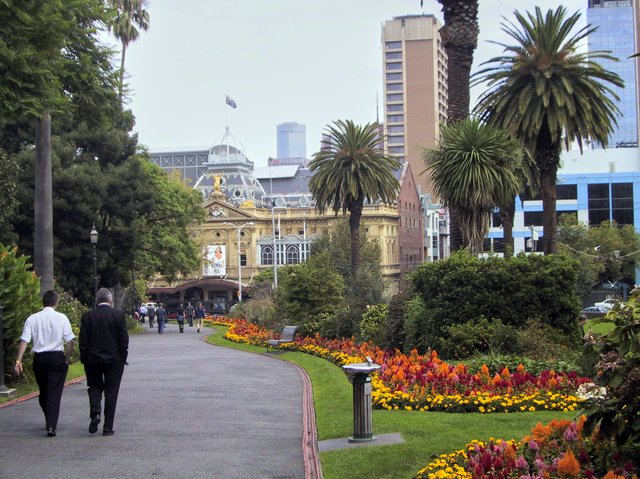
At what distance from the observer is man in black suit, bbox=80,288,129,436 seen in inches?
454

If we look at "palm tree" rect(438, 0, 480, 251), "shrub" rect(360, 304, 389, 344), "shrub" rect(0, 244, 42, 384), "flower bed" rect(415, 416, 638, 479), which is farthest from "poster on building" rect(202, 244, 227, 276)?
"flower bed" rect(415, 416, 638, 479)

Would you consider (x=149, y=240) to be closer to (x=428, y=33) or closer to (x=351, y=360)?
(x=351, y=360)

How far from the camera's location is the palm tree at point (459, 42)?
23.4 m

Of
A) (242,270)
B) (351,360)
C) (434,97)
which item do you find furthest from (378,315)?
(434,97)

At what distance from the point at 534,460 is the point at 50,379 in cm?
634

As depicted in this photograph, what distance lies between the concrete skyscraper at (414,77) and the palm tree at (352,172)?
9709 cm

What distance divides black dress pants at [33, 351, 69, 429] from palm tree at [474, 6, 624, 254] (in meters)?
19.1

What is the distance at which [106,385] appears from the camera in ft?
38.1

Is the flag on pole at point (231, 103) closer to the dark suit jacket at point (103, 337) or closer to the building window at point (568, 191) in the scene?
the building window at point (568, 191)

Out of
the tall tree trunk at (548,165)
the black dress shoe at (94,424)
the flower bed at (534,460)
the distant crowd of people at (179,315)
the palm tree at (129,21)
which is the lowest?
the distant crowd of people at (179,315)

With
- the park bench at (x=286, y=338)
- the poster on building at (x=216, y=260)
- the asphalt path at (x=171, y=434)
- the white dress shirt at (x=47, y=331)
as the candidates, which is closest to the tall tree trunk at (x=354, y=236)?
the park bench at (x=286, y=338)

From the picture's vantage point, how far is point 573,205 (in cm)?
9069

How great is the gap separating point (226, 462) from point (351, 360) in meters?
11.0

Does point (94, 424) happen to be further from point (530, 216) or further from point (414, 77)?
point (414, 77)
